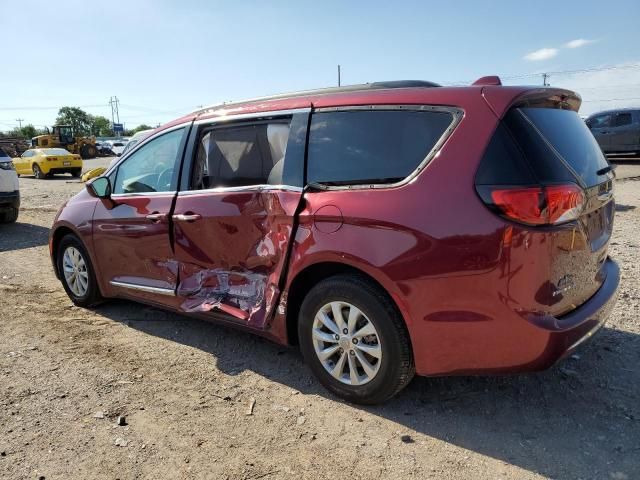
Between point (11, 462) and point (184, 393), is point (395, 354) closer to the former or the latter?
point (184, 393)

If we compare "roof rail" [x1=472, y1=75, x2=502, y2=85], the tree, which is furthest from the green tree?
"roof rail" [x1=472, y1=75, x2=502, y2=85]

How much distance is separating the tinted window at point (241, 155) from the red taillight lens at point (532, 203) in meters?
1.46

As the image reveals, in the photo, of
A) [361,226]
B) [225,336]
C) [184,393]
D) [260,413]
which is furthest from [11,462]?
[361,226]

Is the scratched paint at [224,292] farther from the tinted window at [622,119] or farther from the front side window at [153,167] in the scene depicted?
the tinted window at [622,119]

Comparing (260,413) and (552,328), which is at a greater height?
(552,328)

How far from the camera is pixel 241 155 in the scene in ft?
12.4

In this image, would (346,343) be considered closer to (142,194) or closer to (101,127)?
(142,194)

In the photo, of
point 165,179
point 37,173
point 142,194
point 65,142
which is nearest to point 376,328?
point 165,179

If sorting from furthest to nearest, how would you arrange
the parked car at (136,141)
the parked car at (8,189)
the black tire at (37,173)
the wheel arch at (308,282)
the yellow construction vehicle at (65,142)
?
the yellow construction vehicle at (65,142) < the black tire at (37,173) < the parked car at (8,189) < the parked car at (136,141) < the wheel arch at (308,282)

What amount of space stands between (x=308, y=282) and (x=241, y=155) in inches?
42.4

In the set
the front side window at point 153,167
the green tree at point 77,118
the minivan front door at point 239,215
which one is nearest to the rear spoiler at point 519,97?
the minivan front door at point 239,215

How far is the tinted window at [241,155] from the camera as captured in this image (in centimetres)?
356

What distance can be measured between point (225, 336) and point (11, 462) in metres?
1.84

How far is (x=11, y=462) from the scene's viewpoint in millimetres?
2764
